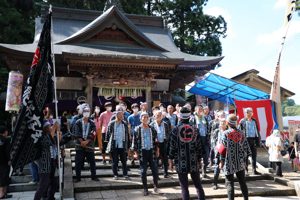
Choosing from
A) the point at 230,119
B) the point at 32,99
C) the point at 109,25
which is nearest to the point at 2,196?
the point at 32,99

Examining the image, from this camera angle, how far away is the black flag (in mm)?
3746

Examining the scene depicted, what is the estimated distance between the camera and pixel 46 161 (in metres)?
4.58

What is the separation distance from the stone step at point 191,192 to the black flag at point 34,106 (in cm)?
204

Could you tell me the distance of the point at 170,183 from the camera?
622cm

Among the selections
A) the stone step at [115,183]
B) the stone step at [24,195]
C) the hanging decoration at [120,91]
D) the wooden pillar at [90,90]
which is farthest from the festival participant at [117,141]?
the hanging decoration at [120,91]

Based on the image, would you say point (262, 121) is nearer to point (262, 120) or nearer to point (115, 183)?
point (262, 120)

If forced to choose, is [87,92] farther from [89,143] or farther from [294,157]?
[294,157]

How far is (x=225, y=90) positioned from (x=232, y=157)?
9.95 metres

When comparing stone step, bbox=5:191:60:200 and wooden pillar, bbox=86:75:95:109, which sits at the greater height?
wooden pillar, bbox=86:75:95:109

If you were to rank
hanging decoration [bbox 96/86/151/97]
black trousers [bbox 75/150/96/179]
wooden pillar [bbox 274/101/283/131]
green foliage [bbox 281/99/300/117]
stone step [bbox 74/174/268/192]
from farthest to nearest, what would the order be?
green foliage [bbox 281/99/300/117]
wooden pillar [bbox 274/101/283/131]
hanging decoration [bbox 96/86/151/97]
black trousers [bbox 75/150/96/179]
stone step [bbox 74/174/268/192]

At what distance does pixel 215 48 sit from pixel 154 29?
25.0 feet

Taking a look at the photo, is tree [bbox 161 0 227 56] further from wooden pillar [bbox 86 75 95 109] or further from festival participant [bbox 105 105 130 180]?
festival participant [bbox 105 105 130 180]

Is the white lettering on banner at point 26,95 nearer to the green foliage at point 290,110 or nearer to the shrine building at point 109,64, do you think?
the shrine building at point 109,64

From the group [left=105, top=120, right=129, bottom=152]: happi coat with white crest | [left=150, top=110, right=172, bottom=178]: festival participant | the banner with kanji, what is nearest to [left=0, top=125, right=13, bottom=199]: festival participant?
[left=105, top=120, right=129, bottom=152]: happi coat with white crest
